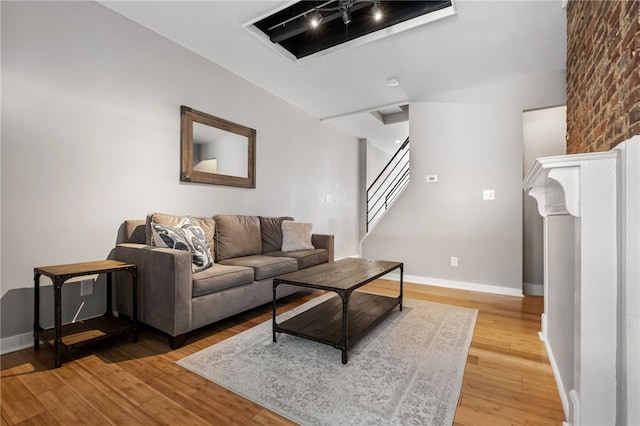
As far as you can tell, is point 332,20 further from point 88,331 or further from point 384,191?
point 384,191

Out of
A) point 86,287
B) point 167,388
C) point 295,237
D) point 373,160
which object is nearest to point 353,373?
point 167,388

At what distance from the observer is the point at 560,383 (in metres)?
1.60

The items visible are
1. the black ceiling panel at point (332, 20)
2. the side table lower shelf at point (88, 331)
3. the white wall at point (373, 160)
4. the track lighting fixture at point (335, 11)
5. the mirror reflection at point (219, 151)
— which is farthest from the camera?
the white wall at point (373, 160)

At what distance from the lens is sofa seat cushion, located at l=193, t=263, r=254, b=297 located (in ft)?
7.12

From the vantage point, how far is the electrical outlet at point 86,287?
2357 millimetres

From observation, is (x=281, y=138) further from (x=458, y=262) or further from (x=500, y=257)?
(x=500, y=257)

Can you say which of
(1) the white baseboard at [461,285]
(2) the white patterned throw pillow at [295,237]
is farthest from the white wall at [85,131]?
(1) the white baseboard at [461,285]

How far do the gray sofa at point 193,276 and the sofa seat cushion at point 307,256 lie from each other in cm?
1

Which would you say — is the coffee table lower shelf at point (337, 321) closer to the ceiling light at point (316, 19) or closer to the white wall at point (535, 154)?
the white wall at point (535, 154)

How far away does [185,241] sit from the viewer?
2.33 m

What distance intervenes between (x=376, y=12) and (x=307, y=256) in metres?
2.49

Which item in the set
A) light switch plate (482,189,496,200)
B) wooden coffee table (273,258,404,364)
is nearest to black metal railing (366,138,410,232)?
light switch plate (482,189,496,200)

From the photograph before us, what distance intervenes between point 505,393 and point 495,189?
2818 millimetres

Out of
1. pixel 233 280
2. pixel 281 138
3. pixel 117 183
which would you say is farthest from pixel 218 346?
pixel 281 138
